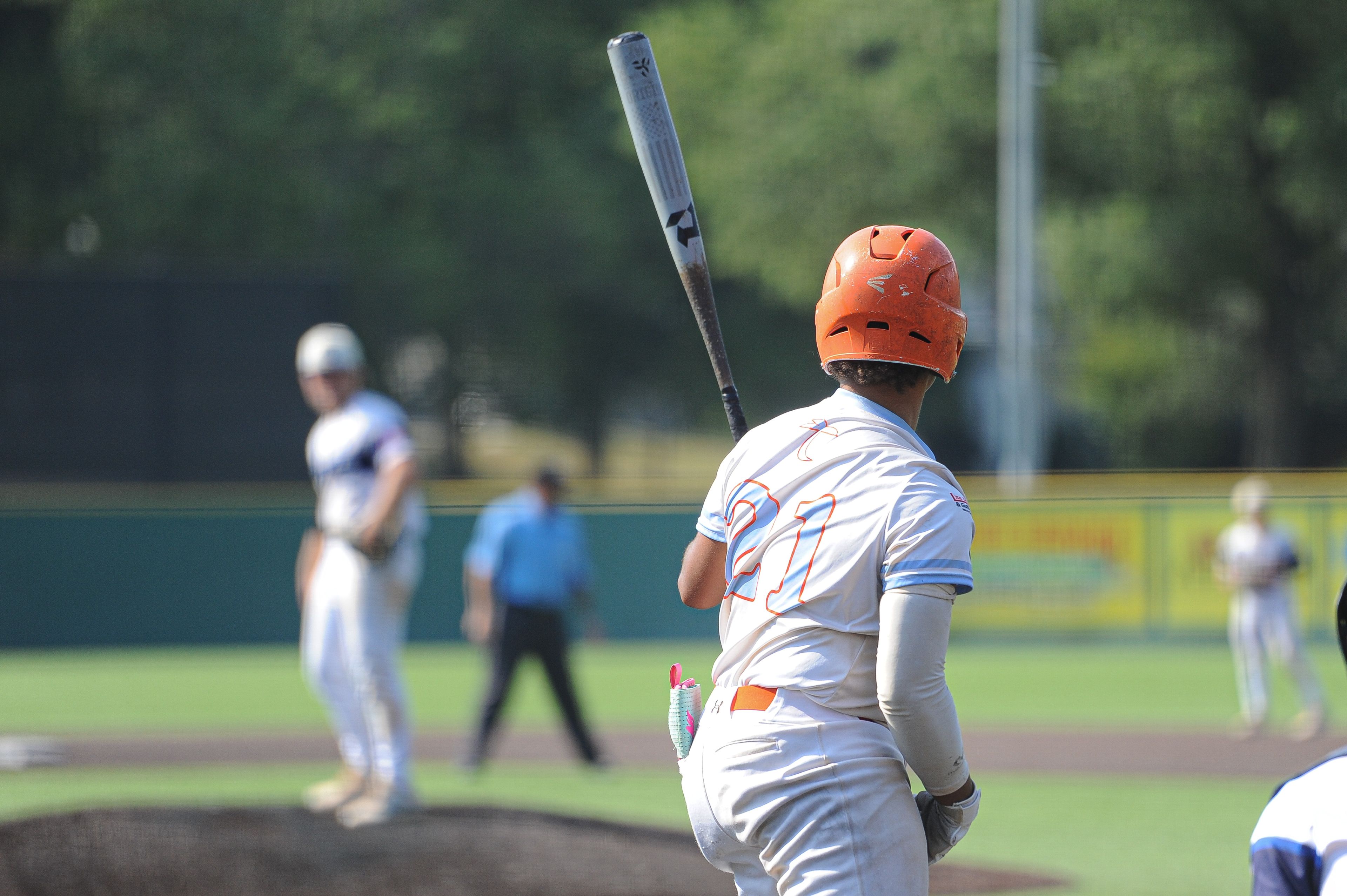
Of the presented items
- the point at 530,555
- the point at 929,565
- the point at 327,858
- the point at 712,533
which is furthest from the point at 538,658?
the point at 929,565

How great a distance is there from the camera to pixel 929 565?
2.47m

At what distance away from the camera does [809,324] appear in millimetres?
36719

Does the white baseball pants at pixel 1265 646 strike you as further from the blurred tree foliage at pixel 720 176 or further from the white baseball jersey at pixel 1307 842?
the blurred tree foliage at pixel 720 176

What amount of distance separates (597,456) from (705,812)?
3207 centimetres

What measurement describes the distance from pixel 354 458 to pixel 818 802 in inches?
195

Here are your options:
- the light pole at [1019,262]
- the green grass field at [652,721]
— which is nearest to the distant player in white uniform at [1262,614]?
the green grass field at [652,721]

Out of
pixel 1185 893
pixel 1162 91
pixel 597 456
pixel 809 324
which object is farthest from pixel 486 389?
pixel 1185 893

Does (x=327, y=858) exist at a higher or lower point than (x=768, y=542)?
lower

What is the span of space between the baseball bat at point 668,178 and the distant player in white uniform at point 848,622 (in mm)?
493

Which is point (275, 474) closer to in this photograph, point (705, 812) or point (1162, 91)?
point (705, 812)

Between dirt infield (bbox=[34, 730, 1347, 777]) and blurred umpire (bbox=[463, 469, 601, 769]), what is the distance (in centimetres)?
81

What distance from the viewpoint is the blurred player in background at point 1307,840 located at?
190 cm

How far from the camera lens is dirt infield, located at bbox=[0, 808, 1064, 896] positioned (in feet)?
17.8

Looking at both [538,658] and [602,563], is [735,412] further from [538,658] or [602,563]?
[602,563]
